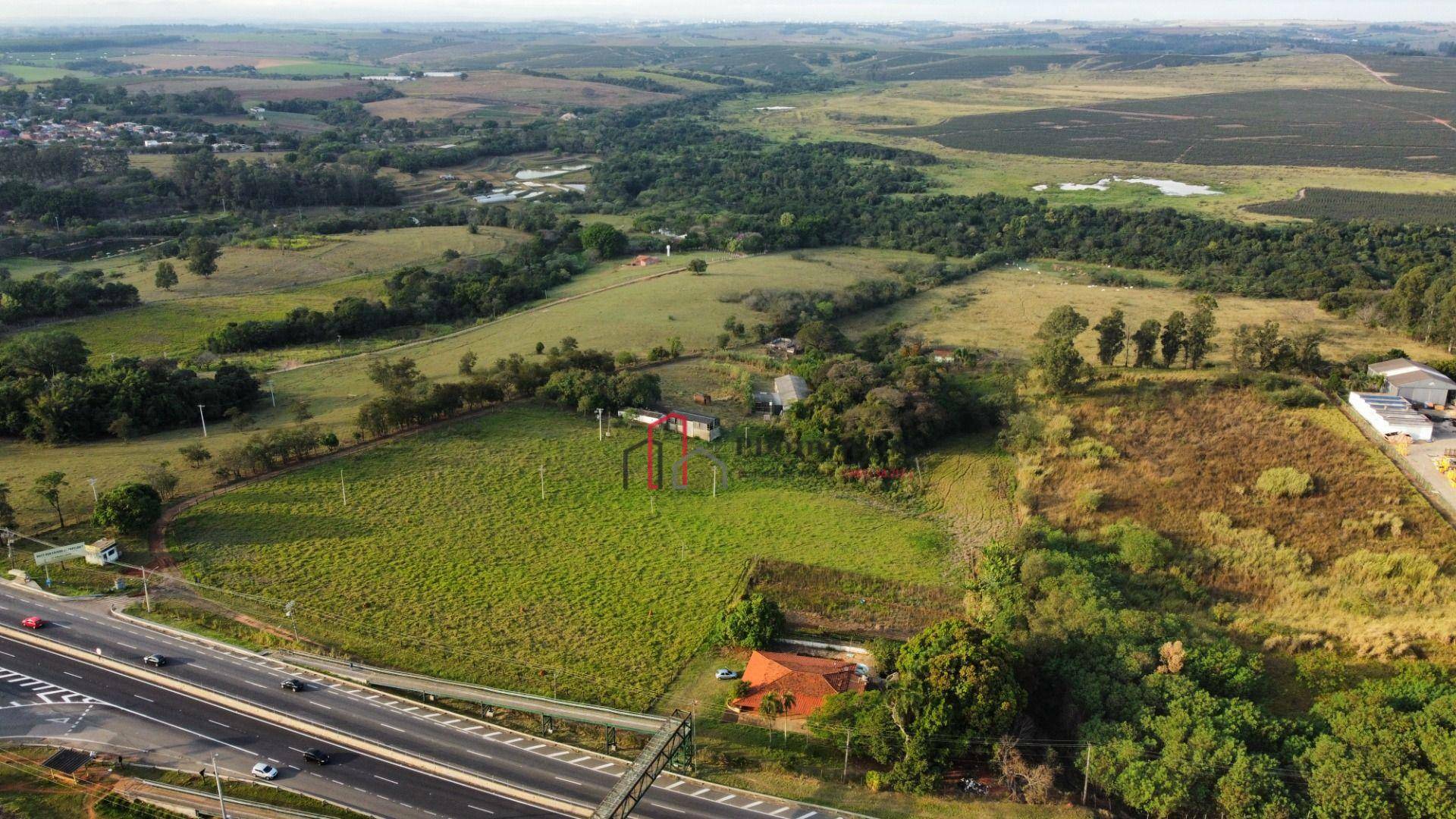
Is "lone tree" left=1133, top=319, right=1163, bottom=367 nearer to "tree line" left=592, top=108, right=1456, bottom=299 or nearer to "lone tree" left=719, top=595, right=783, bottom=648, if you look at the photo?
"tree line" left=592, top=108, right=1456, bottom=299

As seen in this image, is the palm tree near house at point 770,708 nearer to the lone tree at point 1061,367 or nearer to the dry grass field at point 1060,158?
the lone tree at point 1061,367

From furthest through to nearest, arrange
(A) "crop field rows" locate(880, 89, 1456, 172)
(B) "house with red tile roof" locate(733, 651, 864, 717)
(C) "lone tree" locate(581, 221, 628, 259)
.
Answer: (A) "crop field rows" locate(880, 89, 1456, 172), (C) "lone tree" locate(581, 221, 628, 259), (B) "house with red tile roof" locate(733, 651, 864, 717)

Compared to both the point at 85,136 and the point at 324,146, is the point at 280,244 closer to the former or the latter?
the point at 324,146

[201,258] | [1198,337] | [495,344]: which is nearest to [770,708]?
[1198,337]

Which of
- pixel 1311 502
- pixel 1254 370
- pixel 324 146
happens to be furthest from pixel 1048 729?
pixel 324 146

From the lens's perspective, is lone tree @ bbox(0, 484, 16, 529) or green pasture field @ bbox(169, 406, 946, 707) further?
lone tree @ bbox(0, 484, 16, 529)

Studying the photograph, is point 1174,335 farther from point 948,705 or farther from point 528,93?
point 528,93

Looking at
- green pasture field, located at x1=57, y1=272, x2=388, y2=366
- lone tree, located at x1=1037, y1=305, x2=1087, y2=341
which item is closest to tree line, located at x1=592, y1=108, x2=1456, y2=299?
lone tree, located at x1=1037, y1=305, x2=1087, y2=341
